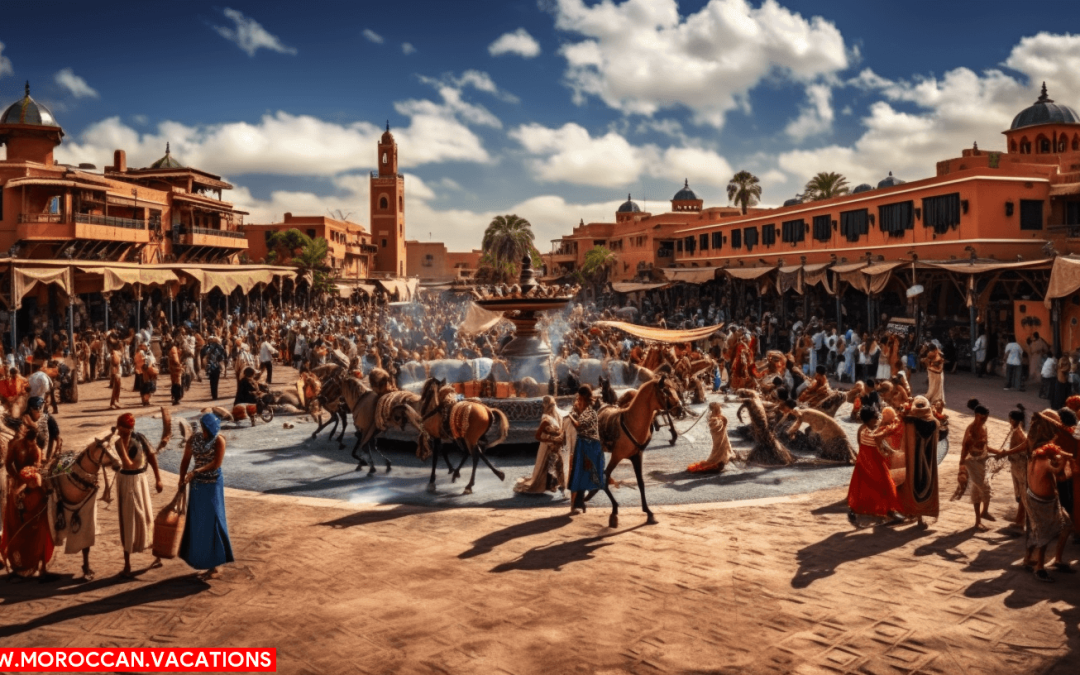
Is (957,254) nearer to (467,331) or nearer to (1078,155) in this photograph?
(1078,155)

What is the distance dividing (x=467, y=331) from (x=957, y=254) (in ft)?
51.5

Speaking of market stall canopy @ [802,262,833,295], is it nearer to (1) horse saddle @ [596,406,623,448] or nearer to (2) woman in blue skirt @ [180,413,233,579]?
(1) horse saddle @ [596,406,623,448]

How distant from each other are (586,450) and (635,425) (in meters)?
0.61

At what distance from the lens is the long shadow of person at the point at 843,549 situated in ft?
22.3

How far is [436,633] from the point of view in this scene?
5.66 metres

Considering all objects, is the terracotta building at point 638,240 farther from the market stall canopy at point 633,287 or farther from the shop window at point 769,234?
the shop window at point 769,234

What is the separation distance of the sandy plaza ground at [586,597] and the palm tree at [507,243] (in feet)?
174

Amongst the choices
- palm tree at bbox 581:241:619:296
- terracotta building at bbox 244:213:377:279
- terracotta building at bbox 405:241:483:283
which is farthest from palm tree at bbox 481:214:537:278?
terracotta building at bbox 405:241:483:283

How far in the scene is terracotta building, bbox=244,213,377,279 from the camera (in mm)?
59719

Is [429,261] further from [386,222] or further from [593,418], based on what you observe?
[593,418]

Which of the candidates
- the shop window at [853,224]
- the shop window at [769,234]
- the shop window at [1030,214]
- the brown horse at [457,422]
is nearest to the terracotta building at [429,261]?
the shop window at [769,234]

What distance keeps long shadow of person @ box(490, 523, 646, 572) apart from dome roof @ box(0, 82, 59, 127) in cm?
3821

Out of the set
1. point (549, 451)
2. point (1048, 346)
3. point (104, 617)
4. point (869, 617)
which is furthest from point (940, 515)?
point (1048, 346)

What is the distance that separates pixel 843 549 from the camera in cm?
742
